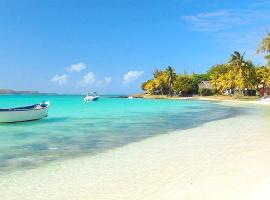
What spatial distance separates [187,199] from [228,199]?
0.69 meters

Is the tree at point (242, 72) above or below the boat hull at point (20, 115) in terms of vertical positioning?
above

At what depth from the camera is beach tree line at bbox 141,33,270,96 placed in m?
71.6

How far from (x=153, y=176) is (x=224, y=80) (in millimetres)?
74331

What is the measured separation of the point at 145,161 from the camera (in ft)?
34.4

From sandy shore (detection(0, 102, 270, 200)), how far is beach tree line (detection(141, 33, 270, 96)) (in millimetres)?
30969

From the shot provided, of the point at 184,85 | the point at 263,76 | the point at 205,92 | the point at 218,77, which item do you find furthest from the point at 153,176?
the point at 205,92

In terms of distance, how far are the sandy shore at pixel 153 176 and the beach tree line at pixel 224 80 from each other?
31.0 meters

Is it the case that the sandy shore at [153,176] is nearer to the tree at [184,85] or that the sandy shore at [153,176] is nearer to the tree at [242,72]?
the tree at [242,72]

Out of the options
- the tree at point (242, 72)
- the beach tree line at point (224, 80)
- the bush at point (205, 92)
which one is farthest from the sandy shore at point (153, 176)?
the bush at point (205, 92)

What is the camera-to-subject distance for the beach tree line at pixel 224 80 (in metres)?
71.6

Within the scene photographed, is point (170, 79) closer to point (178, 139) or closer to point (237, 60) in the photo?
point (237, 60)

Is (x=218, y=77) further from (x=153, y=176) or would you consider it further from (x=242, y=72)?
(x=153, y=176)

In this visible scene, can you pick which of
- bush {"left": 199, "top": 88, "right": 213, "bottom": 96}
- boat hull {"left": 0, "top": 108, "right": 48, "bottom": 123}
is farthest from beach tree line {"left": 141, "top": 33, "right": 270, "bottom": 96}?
boat hull {"left": 0, "top": 108, "right": 48, "bottom": 123}

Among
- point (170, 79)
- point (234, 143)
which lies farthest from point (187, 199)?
point (170, 79)
